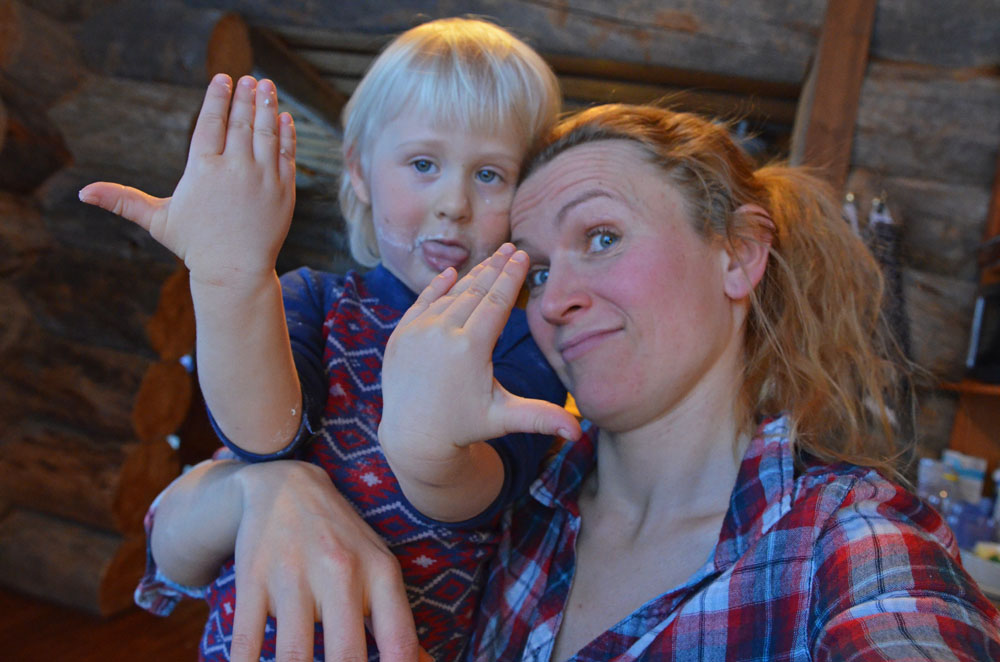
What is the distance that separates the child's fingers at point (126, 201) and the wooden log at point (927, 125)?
2.10 meters

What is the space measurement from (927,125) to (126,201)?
226 centimetres

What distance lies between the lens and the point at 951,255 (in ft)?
7.13

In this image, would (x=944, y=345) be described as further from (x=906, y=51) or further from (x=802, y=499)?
(x=802, y=499)

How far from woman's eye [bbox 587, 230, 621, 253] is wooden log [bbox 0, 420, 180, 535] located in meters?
2.07

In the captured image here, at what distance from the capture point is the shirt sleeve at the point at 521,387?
36.6 inches

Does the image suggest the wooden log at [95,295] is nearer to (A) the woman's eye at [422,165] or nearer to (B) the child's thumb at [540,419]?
(A) the woman's eye at [422,165]

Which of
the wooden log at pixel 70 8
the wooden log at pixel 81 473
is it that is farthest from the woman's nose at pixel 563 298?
the wooden log at pixel 70 8

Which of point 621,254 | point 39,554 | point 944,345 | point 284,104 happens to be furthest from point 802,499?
point 284,104

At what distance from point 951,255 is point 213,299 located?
7.15ft

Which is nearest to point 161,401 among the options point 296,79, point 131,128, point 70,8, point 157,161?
point 157,161

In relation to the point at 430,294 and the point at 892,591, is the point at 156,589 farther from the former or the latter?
the point at 892,591

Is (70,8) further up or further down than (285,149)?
further up

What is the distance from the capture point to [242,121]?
706 mm

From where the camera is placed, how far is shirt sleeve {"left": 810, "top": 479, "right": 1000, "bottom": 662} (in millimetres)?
596
